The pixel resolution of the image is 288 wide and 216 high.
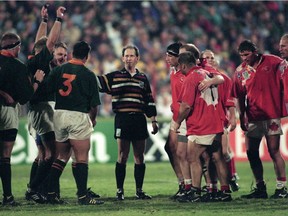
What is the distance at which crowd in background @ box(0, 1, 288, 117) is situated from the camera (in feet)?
63.9

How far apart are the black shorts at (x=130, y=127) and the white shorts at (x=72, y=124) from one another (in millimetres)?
889

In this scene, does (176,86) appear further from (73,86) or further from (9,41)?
(9,41)

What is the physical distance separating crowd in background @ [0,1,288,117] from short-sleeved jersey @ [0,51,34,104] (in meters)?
9.15

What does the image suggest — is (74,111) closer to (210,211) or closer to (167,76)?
(210,211)

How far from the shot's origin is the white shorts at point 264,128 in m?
10.2

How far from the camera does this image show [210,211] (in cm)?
848

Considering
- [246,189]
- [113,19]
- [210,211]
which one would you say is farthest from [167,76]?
[210,211]

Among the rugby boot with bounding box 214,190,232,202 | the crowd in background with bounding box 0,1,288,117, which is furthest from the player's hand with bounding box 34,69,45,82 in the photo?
the crowd in background with bounding box 0,1,288,117

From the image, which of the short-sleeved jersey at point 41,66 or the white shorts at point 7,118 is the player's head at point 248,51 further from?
the white shorts at point 7,118

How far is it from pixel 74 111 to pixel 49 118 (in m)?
0.78

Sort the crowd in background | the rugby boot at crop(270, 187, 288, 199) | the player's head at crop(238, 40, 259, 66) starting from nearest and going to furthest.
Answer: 1. the rugby boot at crop(270, 187, 288, 199)
2. the player's head at crop(238, 40, 259, 66)
3. the crowd in background

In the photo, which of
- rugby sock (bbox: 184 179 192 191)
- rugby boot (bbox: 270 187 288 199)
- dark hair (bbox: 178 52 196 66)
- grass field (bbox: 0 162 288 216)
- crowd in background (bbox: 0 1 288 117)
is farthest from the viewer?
crowd in background (bbox: 0 1 288 117)

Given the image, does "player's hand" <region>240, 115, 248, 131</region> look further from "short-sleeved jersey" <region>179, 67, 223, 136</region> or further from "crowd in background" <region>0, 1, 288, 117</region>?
"crowd in background" <region>0, 1, 288, 117</region>

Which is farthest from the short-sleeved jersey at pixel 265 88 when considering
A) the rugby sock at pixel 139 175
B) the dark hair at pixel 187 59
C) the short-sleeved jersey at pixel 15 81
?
the short-sleeved jersey at pixel 15 81
